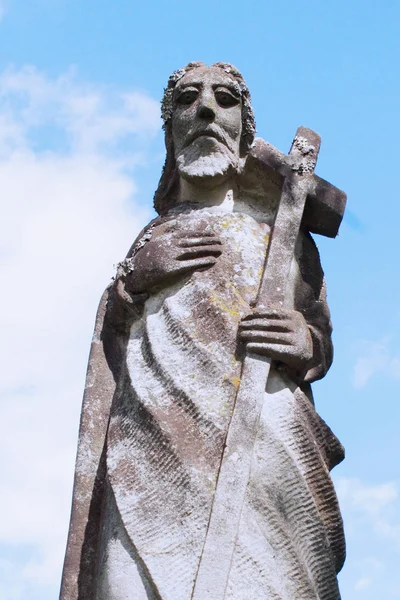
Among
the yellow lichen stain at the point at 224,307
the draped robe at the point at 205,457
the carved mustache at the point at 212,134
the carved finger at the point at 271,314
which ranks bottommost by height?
the draped robe at the point at 205,457

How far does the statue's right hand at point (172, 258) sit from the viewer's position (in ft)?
25.7

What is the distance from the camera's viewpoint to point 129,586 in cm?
692

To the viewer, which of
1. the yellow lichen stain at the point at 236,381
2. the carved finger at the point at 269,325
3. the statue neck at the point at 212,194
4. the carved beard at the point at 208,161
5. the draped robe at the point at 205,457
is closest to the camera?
the draped robe at the point at 205,457

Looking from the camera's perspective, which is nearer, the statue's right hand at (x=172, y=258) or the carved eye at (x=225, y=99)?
the statue's right hand at (x=172, y=258)

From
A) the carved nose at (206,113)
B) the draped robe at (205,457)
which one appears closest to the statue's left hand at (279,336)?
the draped robe at (205,457)

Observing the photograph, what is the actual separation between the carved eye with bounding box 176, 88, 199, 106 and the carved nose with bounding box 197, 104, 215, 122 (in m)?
0.17

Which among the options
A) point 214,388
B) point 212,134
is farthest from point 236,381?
point 212,134

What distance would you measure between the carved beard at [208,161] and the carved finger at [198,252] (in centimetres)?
59

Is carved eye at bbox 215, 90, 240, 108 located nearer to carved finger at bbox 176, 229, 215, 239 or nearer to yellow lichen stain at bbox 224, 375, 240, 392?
carved finger at bbox 176, 229, 215, 239

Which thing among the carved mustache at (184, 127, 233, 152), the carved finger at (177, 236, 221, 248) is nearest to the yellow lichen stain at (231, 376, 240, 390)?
the carved finger at (177, 236, 221, 248)

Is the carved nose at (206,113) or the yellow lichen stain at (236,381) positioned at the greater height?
the carved nose at (206,113)

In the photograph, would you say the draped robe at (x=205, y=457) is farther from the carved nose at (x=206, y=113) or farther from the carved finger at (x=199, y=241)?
the carved nose at (x=206, y=113)

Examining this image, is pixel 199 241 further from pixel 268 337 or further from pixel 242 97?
pixel 242 97

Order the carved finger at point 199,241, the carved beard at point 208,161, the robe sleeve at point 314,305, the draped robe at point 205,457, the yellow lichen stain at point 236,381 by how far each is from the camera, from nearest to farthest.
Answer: the draped robe at point 205,457, the yellow lichen stain at point 236,381, the robe sleeve at point 314,305, the carved finger at point 199,241, the carved beard at point 208,161
